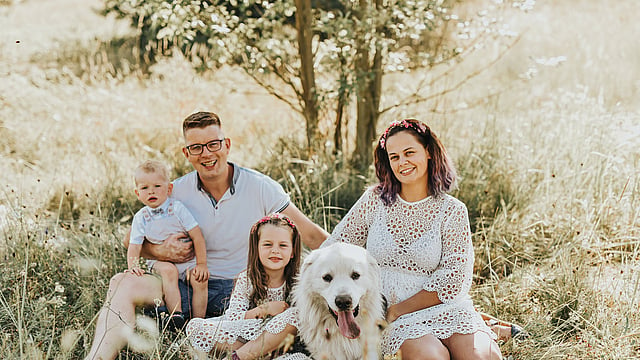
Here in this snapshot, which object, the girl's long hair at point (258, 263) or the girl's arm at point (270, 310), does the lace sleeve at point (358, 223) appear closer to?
the girl's long hair at point (258, 263)

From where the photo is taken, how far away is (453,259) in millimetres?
3359

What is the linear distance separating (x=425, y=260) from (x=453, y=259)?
16 cm

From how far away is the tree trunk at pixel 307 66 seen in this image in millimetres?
5828

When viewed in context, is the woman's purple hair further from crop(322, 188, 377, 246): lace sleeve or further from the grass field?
the grass field

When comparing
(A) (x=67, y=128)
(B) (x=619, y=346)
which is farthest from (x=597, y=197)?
(A) (x=67, y=128)

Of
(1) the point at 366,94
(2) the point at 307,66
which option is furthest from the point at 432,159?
(2) the point at 307,66

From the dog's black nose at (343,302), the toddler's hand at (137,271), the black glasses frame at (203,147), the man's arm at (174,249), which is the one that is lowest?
the toddler's hand at (137,271)

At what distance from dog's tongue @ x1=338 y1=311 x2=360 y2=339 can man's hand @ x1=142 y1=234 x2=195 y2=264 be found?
133 centimetres

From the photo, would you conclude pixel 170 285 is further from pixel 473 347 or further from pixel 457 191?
pixel 457 191

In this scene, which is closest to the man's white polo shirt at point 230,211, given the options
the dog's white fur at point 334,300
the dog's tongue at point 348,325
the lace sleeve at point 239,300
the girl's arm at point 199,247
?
the girl's arm at point 199,247

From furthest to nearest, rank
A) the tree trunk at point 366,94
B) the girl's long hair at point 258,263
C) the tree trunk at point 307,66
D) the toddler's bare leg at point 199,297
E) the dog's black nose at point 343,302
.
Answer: the tree trunk at point 307,66 < the tree trunk at point 366,94 < the toddler's bare leg at point 199,297 < the girl's long hair at point 258,263 < the dog's black nose at point 343,302

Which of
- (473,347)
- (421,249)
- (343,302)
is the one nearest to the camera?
(343,302)

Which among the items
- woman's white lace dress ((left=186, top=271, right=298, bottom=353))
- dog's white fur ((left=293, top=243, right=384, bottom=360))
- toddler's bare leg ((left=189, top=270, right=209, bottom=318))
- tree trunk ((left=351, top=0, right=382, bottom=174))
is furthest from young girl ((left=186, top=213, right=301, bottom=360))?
tree trunk ((left=351, top=0, right=382, bottom=174))

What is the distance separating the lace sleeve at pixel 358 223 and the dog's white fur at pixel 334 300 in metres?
0.59
